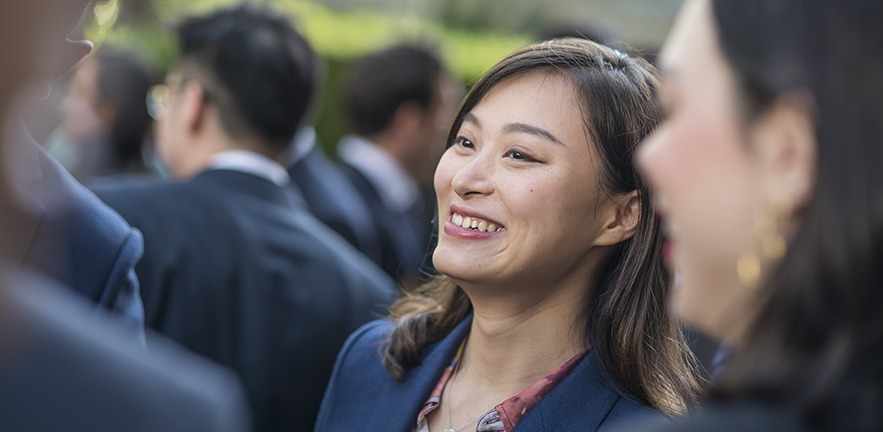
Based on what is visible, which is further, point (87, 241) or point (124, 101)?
point (124, 101)

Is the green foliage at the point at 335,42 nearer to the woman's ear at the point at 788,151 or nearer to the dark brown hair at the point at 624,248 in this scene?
the dark brown hair at the point at 624,248

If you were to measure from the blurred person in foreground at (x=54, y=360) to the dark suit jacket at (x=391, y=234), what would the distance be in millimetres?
4641

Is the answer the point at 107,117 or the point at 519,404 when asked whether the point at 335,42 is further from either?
the point at 519,404

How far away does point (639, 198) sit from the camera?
9.32 feet

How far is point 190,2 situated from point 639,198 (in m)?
10.6

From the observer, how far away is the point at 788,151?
1.39 m

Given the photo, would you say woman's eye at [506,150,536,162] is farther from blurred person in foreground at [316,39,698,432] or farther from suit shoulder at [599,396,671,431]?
suit shoulder at [599,396,671,431]

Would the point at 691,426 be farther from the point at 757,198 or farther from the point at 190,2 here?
the point at 190,2

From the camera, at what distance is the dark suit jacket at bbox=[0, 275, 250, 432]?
3.09 ft

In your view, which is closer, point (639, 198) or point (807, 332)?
point (807, 332)

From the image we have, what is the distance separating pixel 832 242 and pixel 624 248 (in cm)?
156

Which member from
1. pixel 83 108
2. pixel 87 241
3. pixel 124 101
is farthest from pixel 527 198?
pixel 83 108

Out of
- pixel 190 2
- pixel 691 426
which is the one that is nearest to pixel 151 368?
pixel 691 426

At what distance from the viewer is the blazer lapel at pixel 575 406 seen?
8.48 ft
